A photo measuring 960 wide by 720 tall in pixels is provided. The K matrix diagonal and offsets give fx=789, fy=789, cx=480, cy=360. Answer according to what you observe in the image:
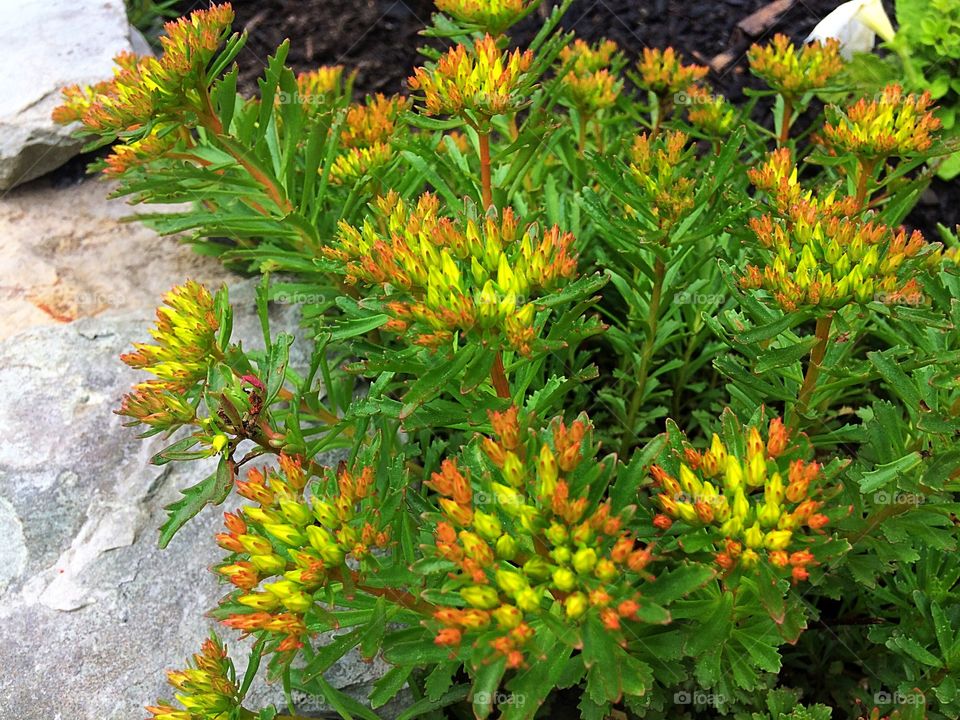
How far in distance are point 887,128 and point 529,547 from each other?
168 cm

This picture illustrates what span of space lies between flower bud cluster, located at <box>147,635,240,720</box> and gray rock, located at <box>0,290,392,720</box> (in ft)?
1.57

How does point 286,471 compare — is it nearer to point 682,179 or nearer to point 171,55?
point 171,55

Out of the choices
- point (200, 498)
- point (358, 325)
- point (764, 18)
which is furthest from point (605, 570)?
point (764, 18)

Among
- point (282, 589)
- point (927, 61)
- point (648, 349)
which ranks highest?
point (282, 589)

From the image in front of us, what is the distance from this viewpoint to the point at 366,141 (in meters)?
3.01

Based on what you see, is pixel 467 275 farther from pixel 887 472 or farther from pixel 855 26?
pixel 855 26

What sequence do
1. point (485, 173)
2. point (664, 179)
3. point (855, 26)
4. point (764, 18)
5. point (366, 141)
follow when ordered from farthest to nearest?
point (764, 18), point (855, 26), point (366, 141), point (485, 173), point (664, 179)

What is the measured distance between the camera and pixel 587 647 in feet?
5.19

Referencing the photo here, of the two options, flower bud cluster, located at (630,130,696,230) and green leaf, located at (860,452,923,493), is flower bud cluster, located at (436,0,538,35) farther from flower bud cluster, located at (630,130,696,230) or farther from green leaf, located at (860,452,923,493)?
green leaf, located at (860,452,923,493)

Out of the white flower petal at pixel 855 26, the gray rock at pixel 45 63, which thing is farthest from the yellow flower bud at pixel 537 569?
the white flower petal at pixel 855 26

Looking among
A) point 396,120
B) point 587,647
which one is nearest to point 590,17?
point 396,120

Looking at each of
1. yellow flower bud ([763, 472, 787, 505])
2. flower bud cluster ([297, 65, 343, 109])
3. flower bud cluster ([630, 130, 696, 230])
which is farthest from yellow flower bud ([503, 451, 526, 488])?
flower bud cluster ([297, 65, 343, 109])

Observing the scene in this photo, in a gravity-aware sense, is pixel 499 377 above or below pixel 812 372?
above

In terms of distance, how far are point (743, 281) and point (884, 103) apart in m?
0.85
